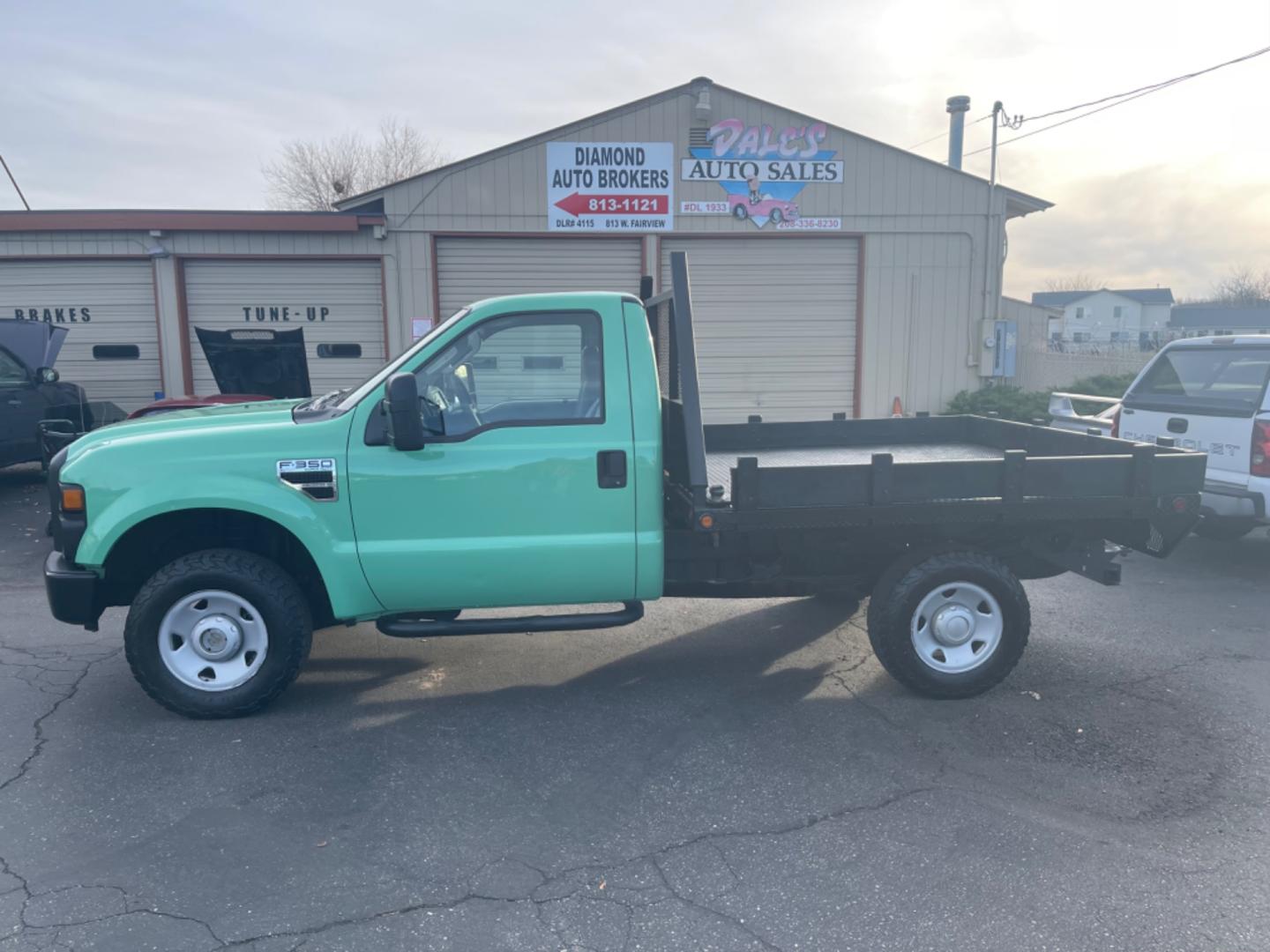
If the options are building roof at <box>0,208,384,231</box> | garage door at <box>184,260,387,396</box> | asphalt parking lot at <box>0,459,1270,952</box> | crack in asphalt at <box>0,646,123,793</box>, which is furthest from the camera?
garage door at <box>184,260,387,396</box>

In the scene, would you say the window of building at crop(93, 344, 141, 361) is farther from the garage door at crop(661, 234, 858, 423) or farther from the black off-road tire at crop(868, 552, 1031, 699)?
the black off-road tire at crop(868, 552, 1031, 699)

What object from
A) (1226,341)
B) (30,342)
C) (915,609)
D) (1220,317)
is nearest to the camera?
(915,609)

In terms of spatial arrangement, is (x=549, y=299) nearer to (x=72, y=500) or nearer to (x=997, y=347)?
(x=72, y=500)

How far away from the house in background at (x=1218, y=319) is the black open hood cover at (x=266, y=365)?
175 ft

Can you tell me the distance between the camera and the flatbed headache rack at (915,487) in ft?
15.5

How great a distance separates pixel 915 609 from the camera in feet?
16.2

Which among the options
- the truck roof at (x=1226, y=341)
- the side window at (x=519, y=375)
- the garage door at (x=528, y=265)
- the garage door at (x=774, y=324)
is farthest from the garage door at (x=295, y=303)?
the truck roof at (x=1226, y=341)

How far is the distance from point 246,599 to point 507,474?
4.65ft

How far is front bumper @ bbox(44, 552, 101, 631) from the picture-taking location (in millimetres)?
4590

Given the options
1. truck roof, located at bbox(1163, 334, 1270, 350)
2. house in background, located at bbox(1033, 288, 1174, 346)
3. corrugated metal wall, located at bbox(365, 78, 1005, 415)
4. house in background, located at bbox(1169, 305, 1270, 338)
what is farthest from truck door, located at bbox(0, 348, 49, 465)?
house in background, located at bbox(1033, 288, 1174, 346)

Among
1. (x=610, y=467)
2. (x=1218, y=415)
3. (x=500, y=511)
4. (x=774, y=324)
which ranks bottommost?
(x=500, y=511)

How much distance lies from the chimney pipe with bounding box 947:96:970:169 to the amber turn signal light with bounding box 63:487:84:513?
18233 mm

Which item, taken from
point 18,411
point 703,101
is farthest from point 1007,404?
point 18,411

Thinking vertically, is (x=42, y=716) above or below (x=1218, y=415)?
below
